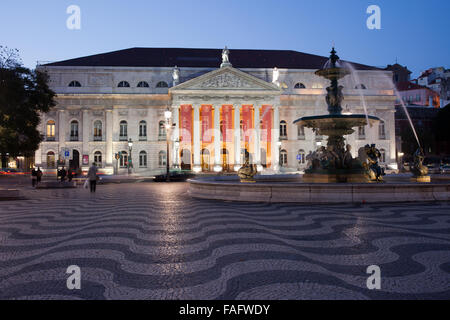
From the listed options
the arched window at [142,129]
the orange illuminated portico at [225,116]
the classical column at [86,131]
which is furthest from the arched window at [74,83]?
the orange illuminated portico at [225,116]

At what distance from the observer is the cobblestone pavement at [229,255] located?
3.41 metres

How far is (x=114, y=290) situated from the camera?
11.2 feet

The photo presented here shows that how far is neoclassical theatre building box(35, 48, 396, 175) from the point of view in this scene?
1769 inches

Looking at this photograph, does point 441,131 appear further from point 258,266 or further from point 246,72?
point 258,266

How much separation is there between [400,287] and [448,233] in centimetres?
351

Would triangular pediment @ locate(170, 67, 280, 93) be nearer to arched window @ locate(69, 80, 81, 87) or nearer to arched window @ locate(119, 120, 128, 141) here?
arched window @ locate(119, 120, 128, 141)

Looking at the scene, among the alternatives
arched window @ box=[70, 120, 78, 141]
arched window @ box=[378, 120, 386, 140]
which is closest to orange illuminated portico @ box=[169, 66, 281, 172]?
arched window @ box=[70, 120, 78, 141]

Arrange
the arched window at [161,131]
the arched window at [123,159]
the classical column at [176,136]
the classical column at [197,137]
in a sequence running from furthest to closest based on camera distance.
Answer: the arched window at [161,131]
the arched window at [123,159]
the classical column at [197,137]
the classical column at [176,136]

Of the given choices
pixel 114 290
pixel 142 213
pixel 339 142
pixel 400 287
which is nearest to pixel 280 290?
pixel 400 287

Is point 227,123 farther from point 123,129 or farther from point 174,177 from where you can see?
point 174,177

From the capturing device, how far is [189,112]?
146 feet

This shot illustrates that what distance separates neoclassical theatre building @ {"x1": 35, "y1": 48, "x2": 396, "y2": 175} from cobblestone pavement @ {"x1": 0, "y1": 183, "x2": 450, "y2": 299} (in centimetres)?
3583

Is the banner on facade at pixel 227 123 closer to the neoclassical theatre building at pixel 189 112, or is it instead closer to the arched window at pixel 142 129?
the neoclassical theatre building at pixel 189 112

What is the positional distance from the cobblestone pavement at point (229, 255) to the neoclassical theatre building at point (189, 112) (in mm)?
35833
